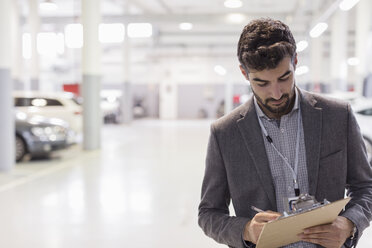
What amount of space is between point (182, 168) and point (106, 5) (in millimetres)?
12164

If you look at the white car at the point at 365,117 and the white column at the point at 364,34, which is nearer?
the white car at the point at 365,117

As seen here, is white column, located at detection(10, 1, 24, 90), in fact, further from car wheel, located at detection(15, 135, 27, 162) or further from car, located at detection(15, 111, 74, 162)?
car wheel, located at detection(15, 135, 27, 162)

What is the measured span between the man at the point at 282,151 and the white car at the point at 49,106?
1008 centimetres

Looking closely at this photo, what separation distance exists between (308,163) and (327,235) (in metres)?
0.22

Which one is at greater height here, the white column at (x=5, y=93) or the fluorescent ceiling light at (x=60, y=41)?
the fluorescent ceiling light at (x=60, y=41)

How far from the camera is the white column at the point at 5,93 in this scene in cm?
731

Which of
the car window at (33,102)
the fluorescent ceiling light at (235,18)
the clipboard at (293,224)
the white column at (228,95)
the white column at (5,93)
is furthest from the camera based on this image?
the fluorescent ceiling light at (235,18)

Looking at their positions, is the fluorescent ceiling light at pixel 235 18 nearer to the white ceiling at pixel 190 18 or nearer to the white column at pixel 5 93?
the white ceiling at pixel 190 18

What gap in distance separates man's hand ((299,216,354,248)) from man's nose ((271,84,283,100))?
410 mm

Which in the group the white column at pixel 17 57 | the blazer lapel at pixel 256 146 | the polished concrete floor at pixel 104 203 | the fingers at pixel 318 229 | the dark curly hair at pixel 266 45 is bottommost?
the polished concrete floor at pixel 104 203

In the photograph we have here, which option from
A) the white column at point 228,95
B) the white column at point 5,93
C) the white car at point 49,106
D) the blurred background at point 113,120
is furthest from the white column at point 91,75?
the white column at point 228,95

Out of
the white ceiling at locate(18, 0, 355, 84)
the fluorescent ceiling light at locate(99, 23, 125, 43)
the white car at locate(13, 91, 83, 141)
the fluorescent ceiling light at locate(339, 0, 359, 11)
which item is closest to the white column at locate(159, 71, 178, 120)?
the white ceiling at locate(18, 0, 355, 84)

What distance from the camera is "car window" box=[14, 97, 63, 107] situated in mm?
10836

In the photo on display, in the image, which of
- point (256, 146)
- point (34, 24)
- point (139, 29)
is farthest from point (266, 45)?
point (139, 29)
